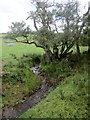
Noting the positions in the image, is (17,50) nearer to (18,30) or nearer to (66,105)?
(18,30)

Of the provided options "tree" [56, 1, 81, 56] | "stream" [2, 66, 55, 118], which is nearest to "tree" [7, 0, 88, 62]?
"tree" [56, 1, 81, 56]

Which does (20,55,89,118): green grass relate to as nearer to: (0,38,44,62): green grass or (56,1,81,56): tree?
(56,1,81,56): tree

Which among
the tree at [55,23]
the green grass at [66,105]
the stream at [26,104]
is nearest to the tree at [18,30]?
the tree at [55,23]

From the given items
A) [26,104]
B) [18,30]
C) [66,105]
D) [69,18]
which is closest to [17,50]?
[18,30]

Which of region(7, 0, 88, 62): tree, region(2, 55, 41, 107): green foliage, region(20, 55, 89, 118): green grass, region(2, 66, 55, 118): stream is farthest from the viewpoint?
region(7, 0, 88, 62): tree

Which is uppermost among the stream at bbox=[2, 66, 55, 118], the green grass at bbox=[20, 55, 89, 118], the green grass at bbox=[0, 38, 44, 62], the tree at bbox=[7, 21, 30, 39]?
the tree at bbox=[7, 21, 30, 39]

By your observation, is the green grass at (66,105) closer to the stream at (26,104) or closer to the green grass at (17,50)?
the stream at (26,104)

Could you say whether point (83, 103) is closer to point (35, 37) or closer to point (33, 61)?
point (35, 37)

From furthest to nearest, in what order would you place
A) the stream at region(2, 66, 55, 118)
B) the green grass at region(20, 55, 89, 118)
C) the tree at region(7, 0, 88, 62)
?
the tree at region(7, 0, 88, 62), the stream at region(2, 66, 55, 118), the green grass at region(20, 55, 89, 118)

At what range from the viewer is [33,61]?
Answer: 21703mm

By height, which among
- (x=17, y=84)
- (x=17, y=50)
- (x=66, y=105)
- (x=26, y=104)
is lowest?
(x=26, y=104)

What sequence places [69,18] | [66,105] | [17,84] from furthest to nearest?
[69,18] → [17,84] → [66,105]

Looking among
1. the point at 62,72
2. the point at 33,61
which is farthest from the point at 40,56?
the point at 62,72

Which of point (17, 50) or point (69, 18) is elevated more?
point (69, 18)
